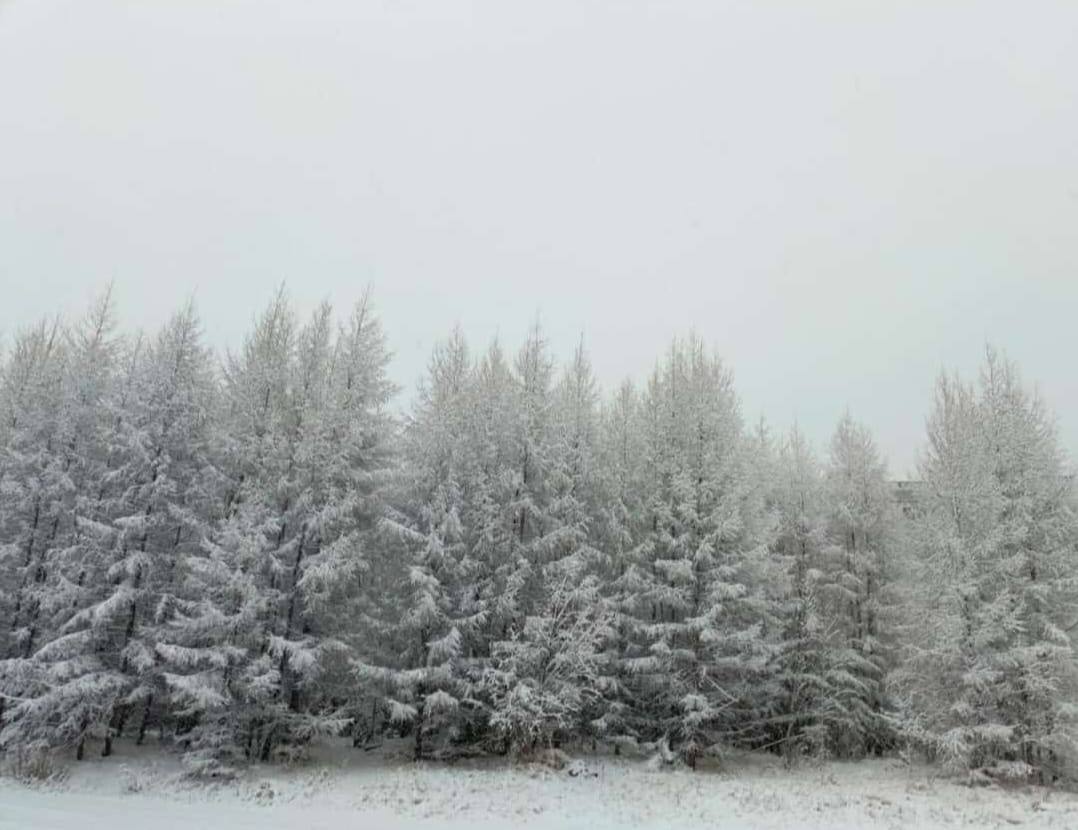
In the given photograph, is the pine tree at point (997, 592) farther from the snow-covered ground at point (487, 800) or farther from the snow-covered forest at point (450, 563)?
the snow-covered ground at point (487, 800)

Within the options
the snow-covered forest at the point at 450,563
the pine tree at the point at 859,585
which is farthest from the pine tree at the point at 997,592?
the pine tree at the point at 859,585

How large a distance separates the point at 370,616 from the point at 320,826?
7.94m

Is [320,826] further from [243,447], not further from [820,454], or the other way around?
[820,454]

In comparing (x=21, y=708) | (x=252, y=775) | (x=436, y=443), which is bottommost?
(x=252, y=775)

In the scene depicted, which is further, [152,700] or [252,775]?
[152,700]

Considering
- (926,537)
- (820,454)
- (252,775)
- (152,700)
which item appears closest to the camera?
(252,775)

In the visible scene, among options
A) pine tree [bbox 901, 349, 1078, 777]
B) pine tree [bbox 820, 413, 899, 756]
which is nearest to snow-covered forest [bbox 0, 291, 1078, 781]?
pine tree [bbox 901, 349, 1078, 777]

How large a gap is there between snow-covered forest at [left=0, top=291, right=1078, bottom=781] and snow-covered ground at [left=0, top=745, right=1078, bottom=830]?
114cm

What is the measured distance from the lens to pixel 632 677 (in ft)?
69.5

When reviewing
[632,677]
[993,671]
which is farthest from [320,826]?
[993,671]

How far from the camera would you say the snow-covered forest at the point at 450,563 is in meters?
17.9

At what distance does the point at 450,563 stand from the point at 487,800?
21.0 feet

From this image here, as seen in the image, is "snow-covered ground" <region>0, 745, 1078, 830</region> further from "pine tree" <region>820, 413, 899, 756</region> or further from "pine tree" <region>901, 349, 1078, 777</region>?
"pine tree" <region>820, 413, 899, 756</region>

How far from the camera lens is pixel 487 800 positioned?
14.6m
